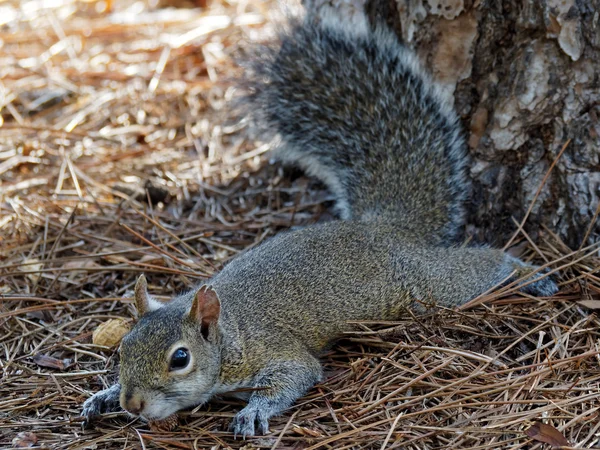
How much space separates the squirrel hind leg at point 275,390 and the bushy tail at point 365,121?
846mm

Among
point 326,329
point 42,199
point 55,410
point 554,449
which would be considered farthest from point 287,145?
point 554,449

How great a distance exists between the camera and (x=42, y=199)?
3910mm

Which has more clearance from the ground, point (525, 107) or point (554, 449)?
point (525, 107)

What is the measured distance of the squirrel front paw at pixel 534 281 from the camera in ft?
9.64

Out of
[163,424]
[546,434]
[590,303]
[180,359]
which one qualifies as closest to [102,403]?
[163,424]

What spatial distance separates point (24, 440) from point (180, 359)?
1.75 feet

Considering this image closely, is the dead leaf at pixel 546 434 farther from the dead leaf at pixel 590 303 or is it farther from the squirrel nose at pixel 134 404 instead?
the squirrel nose at pixel 134 404

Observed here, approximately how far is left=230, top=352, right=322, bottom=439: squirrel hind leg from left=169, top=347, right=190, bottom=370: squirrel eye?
0.24 m

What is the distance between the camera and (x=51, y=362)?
276 centimetres

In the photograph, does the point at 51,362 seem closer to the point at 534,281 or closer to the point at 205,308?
the point at 205,308

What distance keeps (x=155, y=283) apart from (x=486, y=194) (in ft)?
5.01

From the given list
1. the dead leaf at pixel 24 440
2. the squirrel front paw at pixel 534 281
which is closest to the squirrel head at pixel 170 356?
the dead leaf at pixel 24 440

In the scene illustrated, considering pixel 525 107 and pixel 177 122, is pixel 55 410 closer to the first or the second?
pixel 525 107

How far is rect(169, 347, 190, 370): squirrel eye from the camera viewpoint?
7.72ft
